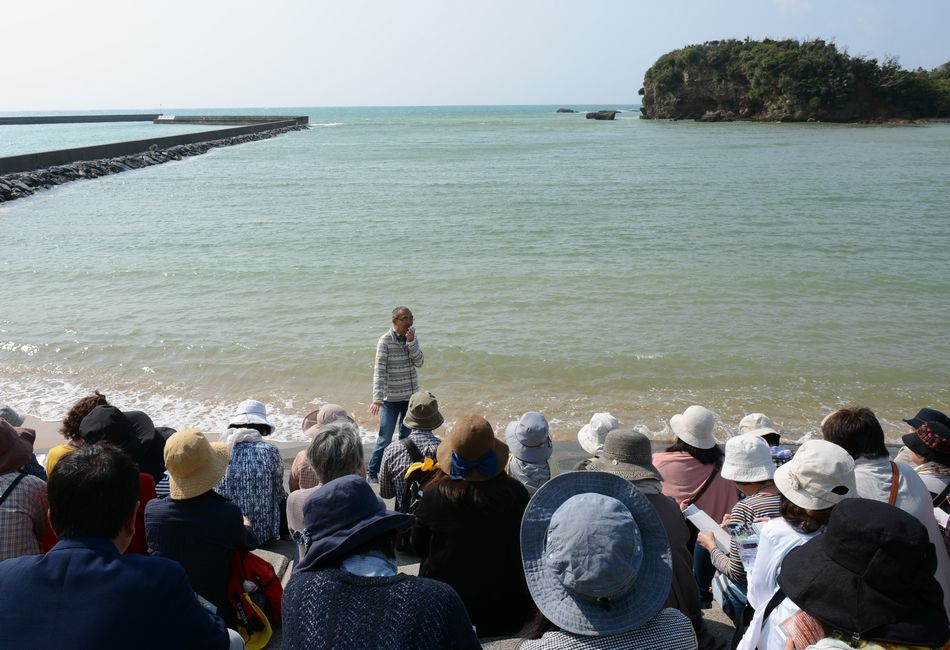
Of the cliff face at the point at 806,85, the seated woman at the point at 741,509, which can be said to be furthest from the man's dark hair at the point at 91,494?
the cliff face at the point at 806,85

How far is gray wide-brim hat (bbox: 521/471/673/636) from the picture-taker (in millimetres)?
2113

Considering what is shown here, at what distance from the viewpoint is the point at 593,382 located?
9641 mm

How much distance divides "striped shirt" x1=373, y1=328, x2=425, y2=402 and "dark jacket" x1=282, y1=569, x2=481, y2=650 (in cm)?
450

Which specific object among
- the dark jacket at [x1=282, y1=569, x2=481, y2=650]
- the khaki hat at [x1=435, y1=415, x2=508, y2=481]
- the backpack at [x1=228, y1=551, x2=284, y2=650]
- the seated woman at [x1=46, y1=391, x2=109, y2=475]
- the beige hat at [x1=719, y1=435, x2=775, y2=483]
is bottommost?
the backpack at [x1=228, y1=551, x2=284, y2=650]

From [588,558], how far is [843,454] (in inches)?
55.5

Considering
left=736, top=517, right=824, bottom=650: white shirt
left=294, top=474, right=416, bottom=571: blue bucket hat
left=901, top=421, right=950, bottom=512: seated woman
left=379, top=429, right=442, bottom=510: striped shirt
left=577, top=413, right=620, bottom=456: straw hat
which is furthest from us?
left=577, top=413, right=620, bottom=456: straw hat

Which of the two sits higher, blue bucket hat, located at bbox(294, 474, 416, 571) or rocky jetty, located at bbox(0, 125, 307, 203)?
blue bucket hat, located at bbox(294, 474, 416, 571)

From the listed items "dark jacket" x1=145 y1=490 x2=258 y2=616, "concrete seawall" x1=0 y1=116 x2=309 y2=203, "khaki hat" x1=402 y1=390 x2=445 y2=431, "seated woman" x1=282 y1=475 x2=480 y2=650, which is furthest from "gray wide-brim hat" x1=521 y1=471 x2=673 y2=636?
"concrete seawall" x1=0 y1=116 x2=309 y2=203

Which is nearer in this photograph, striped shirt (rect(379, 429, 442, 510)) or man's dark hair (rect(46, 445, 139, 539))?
man's dark hair (rect(46, 445, 139, 539))

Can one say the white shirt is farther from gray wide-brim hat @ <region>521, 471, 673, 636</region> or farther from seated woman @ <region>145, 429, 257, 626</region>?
seated woman @ <region>145, 429, 257, 626</region>

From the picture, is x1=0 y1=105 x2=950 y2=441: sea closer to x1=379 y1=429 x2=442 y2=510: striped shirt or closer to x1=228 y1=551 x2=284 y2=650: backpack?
x1=379 y1=429 x2=442 y2=510: striped shirt

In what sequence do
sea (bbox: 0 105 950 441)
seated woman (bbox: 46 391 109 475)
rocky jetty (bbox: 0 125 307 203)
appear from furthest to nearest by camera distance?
rocky jetty (bbox: 0 125 307 203)
sea (bbox: 0 105 950 441)
seated woman (bbox: 46 391 109 475)

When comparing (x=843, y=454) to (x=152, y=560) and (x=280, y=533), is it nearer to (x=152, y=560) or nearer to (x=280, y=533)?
(x=152, y=560)

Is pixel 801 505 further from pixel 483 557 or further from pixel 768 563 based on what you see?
pixel 483 557
